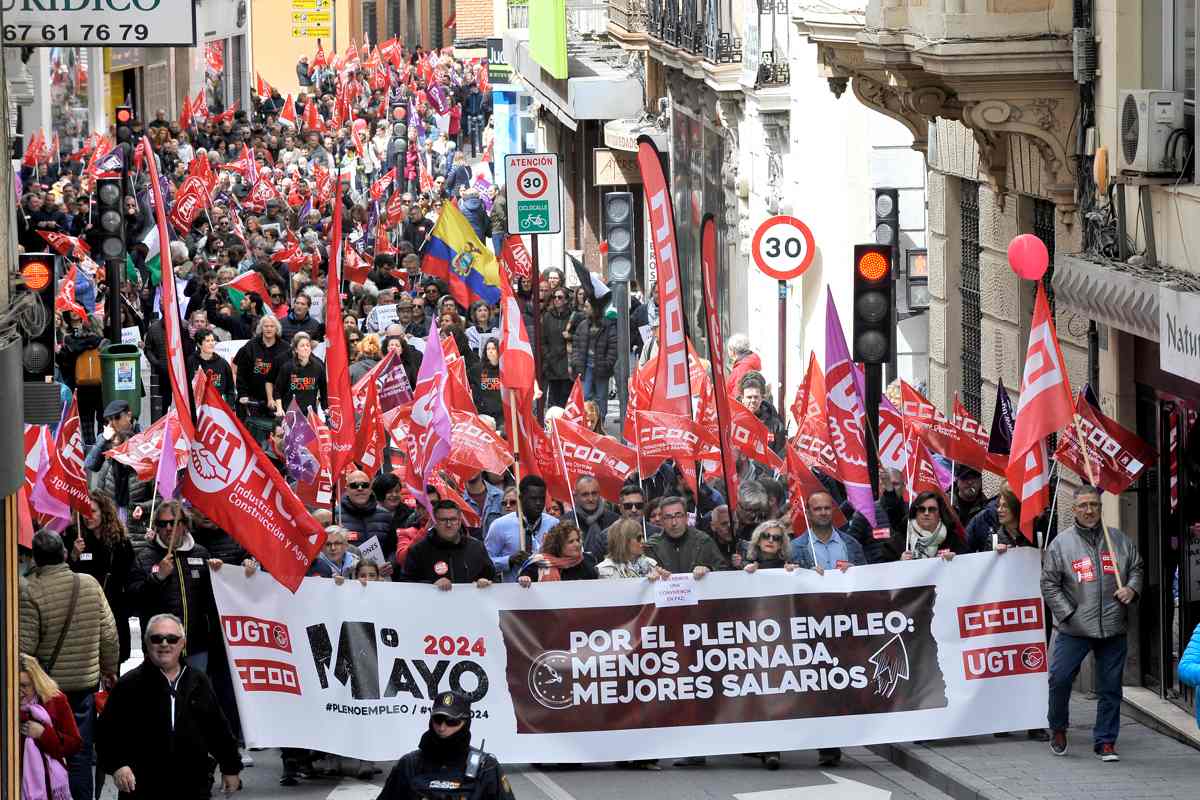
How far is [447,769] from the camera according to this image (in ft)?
30.2

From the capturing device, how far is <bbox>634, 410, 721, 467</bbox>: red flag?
622 inches

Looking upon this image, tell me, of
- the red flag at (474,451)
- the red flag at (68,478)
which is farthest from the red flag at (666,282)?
the red flag at (68,478)

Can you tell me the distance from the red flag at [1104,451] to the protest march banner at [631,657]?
117 cm

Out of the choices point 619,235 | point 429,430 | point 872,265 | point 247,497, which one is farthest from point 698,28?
point 247,497

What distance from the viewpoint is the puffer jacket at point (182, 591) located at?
13211mm

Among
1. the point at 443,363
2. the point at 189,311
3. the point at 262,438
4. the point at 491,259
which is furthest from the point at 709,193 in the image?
the point at 443,363

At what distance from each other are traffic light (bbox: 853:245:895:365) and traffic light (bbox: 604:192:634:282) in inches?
278

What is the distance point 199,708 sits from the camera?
10.4m

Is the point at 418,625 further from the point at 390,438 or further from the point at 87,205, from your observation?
the point at 87,205

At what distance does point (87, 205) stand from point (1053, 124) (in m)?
22.0

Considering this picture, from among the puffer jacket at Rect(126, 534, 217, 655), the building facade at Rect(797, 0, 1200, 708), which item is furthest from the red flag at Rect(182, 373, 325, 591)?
the building facade at Rect(797, 0, 1200, 708)

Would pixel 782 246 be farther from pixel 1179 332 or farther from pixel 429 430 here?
pixel 1179 332

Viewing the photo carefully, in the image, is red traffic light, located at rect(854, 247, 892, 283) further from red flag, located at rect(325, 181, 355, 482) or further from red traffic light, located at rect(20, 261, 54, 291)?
red traffic light, located at rect(20, 261, 54, 291)

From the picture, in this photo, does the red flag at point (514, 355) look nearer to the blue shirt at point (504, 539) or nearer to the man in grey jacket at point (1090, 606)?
the blue shirt at point (504, 539)
